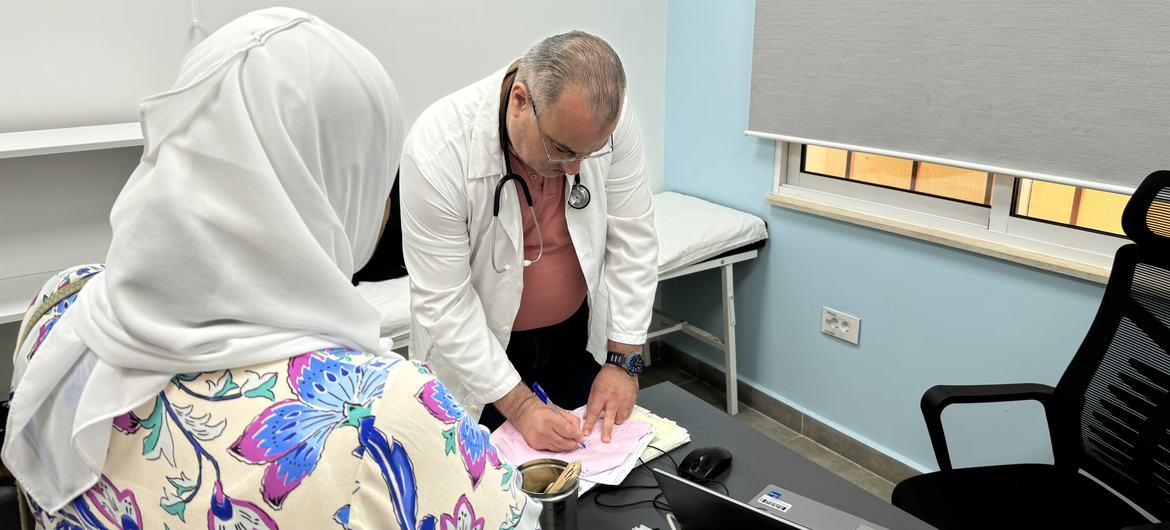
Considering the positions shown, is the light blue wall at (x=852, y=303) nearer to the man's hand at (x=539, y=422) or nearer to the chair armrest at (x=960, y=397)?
the chair armrest at (x=960, y=397)

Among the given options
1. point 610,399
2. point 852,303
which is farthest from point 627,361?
point 852,303

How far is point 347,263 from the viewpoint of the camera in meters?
0.81

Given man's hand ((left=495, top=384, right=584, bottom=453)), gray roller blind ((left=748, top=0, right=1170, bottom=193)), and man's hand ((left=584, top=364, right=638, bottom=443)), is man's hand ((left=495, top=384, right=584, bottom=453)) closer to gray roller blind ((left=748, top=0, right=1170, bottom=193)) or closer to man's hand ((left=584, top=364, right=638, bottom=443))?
man's hand ((left=584, top=364, right=638, bottom=443))

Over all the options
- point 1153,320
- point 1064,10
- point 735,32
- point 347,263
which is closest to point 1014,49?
point 1064,10

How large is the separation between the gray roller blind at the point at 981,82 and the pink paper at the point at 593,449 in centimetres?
139

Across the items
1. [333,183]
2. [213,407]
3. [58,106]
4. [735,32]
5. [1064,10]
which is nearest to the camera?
[213,407]

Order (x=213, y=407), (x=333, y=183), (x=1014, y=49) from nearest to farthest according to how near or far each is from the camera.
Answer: (x=213, y=407) < (x=333, y=183) < (x=1014, y=49)

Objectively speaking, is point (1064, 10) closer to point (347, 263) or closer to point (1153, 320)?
point (1153, 320)

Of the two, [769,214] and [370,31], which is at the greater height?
[370,31]

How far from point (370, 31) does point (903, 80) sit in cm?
177

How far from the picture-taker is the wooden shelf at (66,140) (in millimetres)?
1880

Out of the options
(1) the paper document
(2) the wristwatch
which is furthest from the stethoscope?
(1) the paper document

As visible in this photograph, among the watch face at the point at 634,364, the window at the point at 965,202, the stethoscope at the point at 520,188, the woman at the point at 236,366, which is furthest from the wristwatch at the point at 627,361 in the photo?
the window at the point at 965,202

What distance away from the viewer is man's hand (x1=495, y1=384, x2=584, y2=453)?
1315 millimetres
